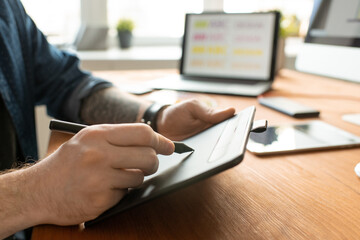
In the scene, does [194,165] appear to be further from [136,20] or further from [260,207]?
[136,20]

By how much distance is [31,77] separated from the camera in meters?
0.88

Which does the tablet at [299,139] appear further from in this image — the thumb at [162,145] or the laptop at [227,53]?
the laptop at [227,53]

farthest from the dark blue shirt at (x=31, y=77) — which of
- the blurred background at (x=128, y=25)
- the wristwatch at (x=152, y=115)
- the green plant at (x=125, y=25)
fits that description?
the green plant at (x=125, y=25)

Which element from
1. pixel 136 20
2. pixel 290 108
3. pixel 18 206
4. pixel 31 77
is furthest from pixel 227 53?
pixel 136 20

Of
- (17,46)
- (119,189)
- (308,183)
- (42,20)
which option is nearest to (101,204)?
(119,189)

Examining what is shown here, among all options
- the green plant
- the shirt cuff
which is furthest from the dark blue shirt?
the green plant

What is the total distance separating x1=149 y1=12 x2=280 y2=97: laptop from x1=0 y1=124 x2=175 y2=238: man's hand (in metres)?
0.68

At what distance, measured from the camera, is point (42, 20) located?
206 centimetres

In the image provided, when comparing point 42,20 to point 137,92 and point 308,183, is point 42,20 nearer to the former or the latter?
point 137,92

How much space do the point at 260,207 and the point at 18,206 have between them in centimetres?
29

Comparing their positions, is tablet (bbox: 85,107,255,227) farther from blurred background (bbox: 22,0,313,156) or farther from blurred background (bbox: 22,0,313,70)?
blurred background (bbox: 22,0,313,70)

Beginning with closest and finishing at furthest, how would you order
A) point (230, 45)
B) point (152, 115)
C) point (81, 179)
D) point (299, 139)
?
point (81, 179) → point (299, 139) → point (152, 115) → point (230, 45)

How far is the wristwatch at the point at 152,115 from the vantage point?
0.70 meters

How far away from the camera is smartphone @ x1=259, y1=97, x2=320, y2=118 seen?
2.53 ft
